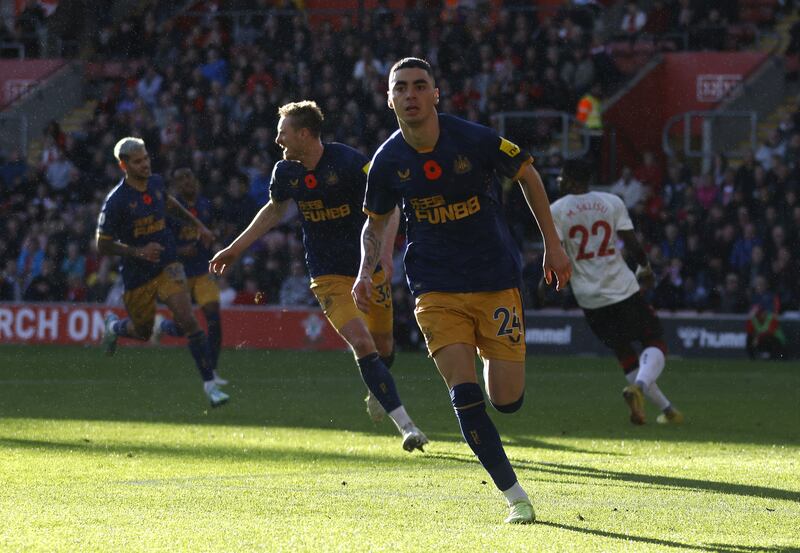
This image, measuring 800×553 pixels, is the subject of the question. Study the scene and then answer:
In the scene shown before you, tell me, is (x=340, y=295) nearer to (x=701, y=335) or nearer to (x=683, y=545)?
(x=683, y=545)

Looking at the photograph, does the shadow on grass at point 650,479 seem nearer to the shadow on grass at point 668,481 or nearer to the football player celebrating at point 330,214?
the shadow on grass at point 668,481

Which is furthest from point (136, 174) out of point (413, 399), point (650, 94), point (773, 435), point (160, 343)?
point (650, 94)

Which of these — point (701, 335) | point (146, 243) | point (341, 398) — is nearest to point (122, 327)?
point (146, 243)

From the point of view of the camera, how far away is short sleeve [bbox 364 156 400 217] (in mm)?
8102

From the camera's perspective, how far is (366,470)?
9.78 meters

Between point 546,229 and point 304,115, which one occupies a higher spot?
point 304,115

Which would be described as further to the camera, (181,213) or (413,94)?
(181,213)

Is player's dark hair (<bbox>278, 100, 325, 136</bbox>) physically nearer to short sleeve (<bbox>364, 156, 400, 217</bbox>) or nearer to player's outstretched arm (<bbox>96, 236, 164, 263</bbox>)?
short sleeve (<bbox>364, 156, 400, 217</bbox>)

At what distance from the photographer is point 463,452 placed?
10898mm

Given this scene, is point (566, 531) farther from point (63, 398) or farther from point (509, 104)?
point (509, 104)

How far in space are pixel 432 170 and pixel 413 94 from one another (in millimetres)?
396

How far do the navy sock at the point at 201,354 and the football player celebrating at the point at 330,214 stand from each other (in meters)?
3.44

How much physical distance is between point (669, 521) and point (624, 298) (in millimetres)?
5741

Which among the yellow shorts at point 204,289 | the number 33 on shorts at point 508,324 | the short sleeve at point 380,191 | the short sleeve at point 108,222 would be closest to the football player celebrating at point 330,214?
the short sleeve at point 380,191
